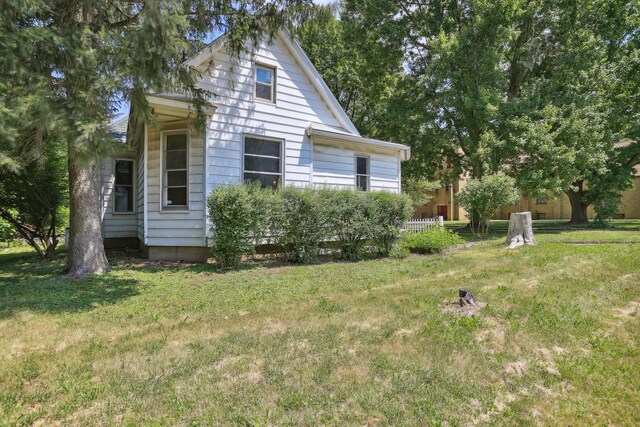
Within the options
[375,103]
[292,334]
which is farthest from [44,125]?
[375,103]

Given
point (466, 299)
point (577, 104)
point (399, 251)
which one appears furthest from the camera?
point (577, 104)

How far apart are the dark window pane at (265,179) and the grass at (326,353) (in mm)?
4003

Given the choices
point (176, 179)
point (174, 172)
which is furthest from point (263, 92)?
point (176, 179)

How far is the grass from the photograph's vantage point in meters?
2.58

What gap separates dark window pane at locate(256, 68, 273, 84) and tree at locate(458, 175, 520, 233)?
8.33 meters

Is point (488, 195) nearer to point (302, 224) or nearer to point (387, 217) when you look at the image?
point (387, 217)

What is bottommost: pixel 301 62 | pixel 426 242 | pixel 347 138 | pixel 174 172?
pixel 426 242

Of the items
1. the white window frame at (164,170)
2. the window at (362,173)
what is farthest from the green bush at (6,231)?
the window at (362,173)

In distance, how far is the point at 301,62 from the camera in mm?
Answer: 10773

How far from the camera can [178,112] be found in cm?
815

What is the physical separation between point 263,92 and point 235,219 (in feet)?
14.7

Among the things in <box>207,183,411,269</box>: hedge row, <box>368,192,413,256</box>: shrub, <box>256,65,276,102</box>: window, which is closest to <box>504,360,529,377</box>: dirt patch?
<box>207,183,411,269</box>: hedge row

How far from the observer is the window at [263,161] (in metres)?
9.45

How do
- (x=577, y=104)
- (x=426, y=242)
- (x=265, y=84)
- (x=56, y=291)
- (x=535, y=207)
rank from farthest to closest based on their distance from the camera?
(x=535, y=207) → (x=577, y=104) → (x=265, y=84) → (x=426, y=242) → (x=56, y=291)
